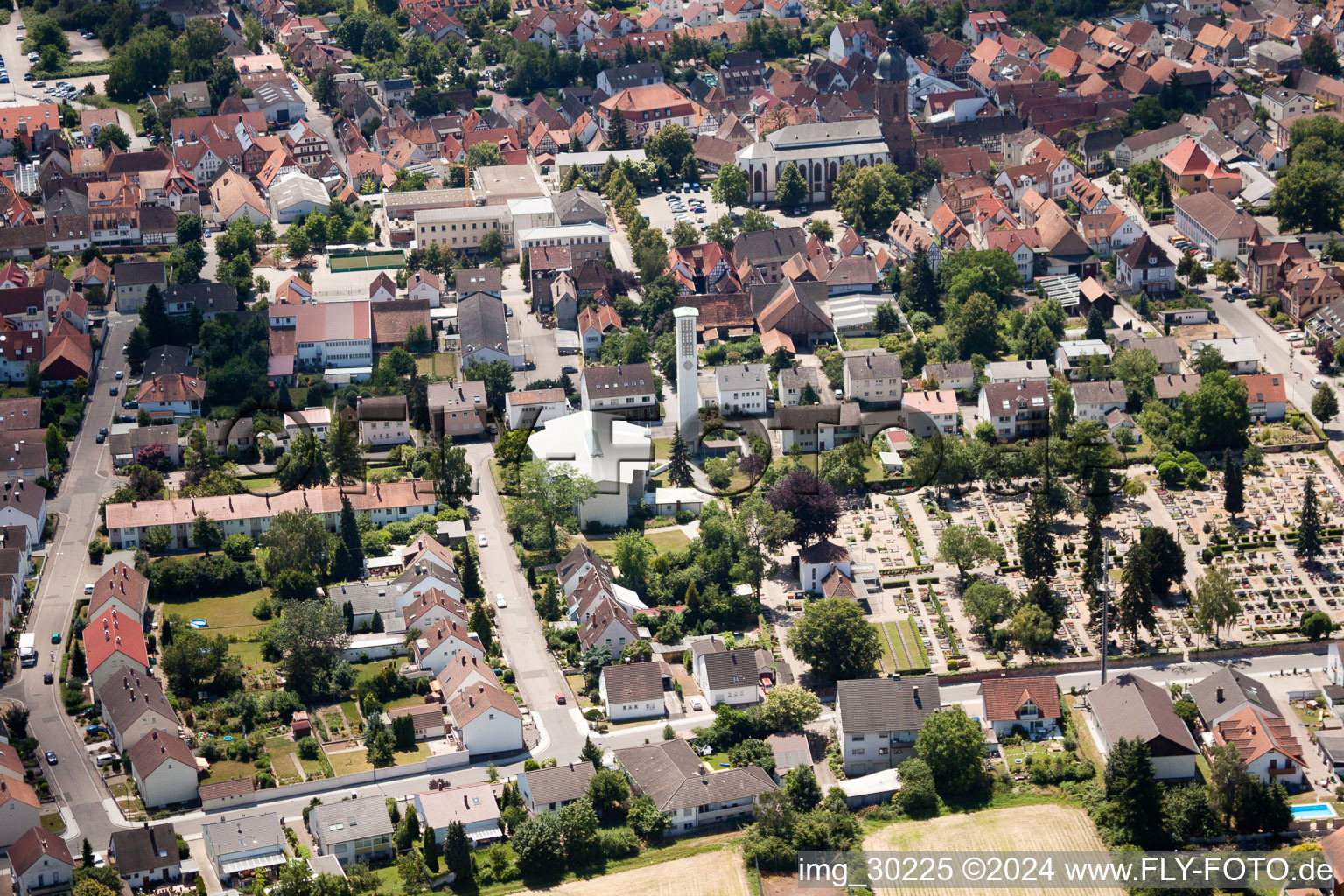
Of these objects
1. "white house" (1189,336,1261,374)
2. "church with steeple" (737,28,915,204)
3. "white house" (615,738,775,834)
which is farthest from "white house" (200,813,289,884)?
"church with steeple" (737,28,915,204)

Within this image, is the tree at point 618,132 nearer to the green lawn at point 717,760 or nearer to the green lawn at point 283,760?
the green lawn at point 717,760

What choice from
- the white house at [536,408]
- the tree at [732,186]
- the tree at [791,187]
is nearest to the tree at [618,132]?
the tree at [732,186]

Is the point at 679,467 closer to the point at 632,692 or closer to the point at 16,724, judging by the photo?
the point at 632,692

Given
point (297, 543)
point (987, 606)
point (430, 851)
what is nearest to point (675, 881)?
point (430, 851)

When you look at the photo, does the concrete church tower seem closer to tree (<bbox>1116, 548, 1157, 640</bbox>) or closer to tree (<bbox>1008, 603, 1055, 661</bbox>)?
tree (<bbox>1008, 603, 1055, 661</bbox>)

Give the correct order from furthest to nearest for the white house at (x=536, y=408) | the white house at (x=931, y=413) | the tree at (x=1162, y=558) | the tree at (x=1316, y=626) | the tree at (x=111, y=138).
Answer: the tree at (x=111, y=138), the white house at (x=536, y=408), the white house at (x=931, y=413), the tree at (x=1162, y=558), the tree at (x=1316, y=626)

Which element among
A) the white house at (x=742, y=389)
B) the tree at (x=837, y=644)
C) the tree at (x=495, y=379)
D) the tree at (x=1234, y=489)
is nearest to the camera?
the tree at (x=837, y=644)
